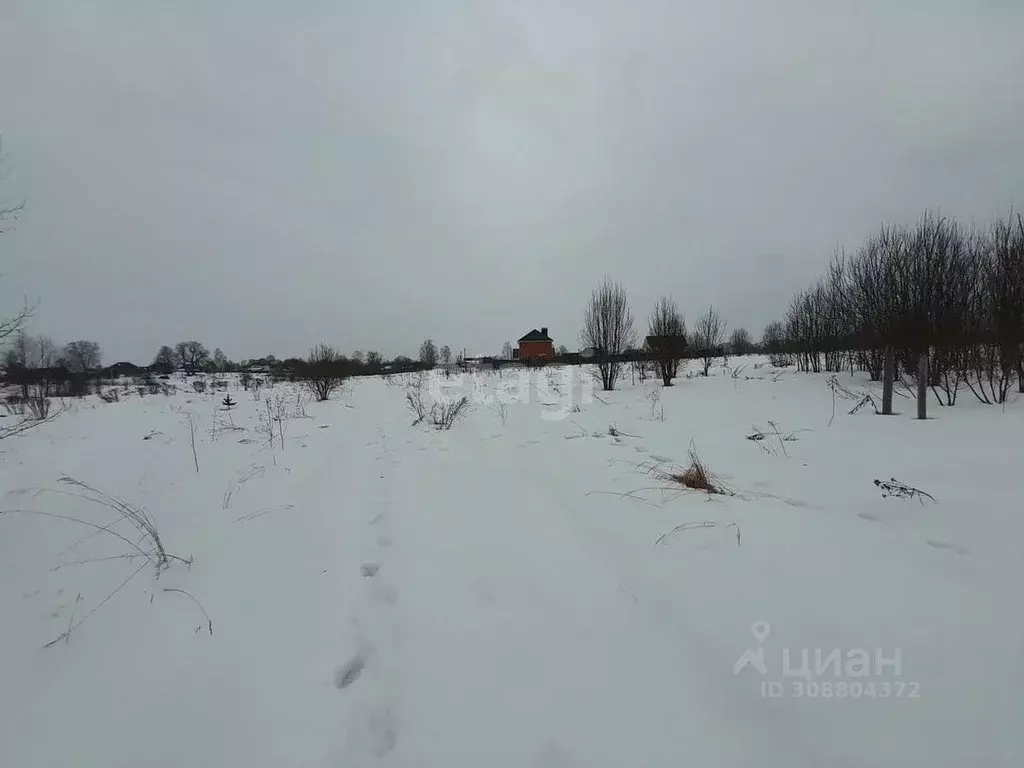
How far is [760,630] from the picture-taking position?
160 cm

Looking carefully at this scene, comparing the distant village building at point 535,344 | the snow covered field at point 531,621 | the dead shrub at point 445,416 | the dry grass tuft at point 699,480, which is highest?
the distant village building at point 535,344

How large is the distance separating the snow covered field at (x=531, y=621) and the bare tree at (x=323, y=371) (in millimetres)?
10674

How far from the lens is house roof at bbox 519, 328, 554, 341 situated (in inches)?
2023

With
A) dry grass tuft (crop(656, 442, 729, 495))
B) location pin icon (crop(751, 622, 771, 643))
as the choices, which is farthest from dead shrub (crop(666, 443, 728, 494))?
location pin icon (crop(751, 622, 771, 643))

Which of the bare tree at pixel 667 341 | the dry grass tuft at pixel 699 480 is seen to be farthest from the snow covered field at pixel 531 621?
the bare tree at pixel 667 341

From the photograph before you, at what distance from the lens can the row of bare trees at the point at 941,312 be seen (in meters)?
6.47

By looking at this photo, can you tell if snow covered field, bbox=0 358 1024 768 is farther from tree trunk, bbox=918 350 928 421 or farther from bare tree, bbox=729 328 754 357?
bare tree, bbox=729 328 754 357

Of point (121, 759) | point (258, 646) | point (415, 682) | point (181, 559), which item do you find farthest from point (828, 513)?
point (181, 559)

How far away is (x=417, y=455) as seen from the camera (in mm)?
5051

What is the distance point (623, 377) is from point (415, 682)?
1739cm

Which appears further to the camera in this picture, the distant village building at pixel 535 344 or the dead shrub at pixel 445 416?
the distant village building at pixel 535 344

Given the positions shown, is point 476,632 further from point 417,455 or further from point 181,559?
point 417,455

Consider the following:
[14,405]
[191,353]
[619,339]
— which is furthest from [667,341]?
[191,353]

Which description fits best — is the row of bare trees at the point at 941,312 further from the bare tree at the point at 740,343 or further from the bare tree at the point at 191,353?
the bare tree at the point at 191,353
